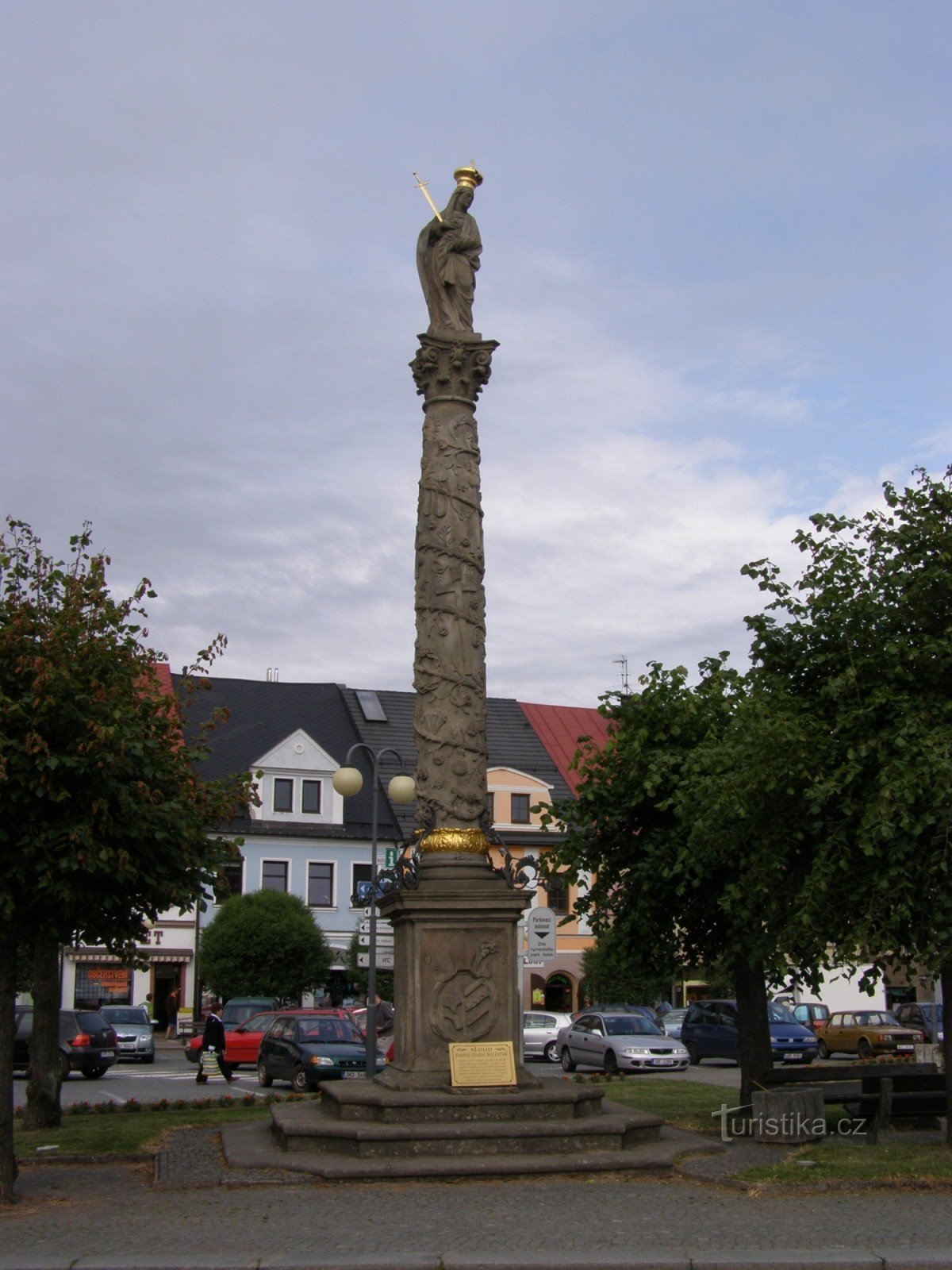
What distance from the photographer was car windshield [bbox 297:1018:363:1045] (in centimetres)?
2489

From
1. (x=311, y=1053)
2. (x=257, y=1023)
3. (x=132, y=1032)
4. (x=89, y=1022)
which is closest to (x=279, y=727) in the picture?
(x=132, y=1032)

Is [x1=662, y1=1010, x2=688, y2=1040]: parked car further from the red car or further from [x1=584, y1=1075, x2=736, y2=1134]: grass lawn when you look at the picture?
[x1=584, y1=1075, x2=736, y2=1134]: grass lawn

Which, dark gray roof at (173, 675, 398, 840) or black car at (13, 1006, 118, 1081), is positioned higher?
dark gray roof at (173, 675, 398, 840)

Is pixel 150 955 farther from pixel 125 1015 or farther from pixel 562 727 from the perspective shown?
pixel 562 727

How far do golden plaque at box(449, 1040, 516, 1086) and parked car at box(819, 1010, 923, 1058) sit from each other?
23716 millimetres

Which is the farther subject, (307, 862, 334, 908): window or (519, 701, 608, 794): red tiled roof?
(519, 701, 608, 794): red tiled roof

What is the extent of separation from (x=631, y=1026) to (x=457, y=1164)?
21.2 m

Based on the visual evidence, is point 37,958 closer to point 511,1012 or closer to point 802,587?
point 511,1012

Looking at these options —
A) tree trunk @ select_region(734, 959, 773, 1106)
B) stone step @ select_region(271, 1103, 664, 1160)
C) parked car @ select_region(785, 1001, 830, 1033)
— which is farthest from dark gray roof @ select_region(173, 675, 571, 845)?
stone step @ select_region(271, 1103, 664, 1160)

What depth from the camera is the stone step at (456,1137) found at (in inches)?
503

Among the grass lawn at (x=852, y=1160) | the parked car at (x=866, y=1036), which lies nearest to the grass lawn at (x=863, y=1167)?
the grass lawn at (x=852, y=1160)

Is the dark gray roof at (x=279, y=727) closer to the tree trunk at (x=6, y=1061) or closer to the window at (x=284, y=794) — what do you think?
the window at (x=284, y=794)

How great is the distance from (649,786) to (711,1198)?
7665mm

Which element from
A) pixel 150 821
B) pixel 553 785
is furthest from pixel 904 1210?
pixel 553 785
